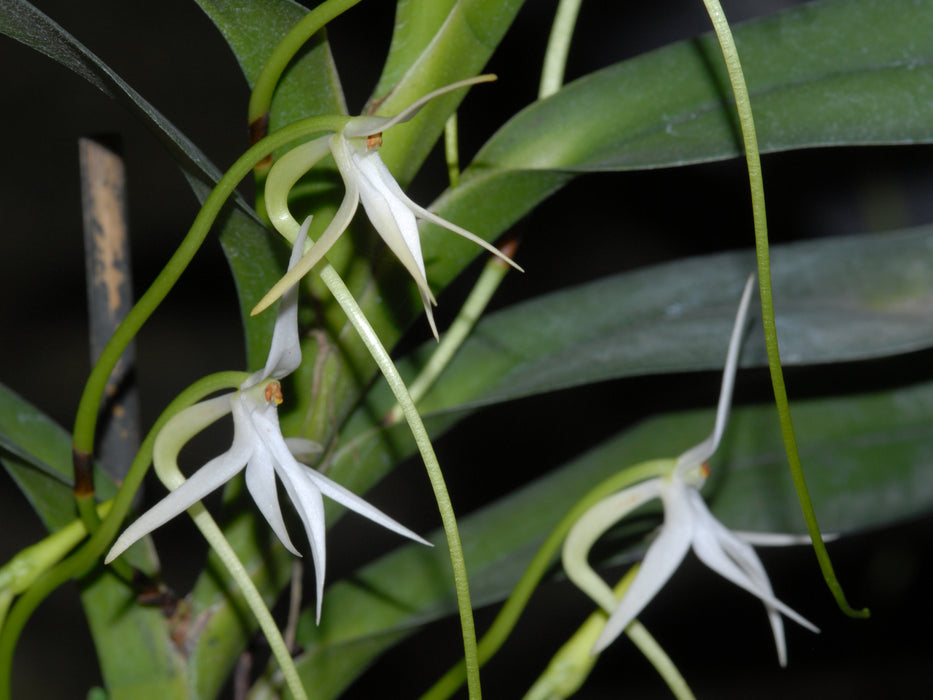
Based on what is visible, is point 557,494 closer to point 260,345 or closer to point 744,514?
point 744,514

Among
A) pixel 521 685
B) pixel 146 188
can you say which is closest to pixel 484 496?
pixel 521 685

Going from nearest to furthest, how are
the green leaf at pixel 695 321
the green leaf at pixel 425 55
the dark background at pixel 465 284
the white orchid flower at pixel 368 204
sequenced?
the white orchid flower at pixel 368 204 < the green leaf at pixel 425 55 < the green leaf at pixel 695 321 < the dark background at pixel 465 284

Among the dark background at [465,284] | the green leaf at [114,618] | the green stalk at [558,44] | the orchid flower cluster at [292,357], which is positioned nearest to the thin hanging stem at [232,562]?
the orchid flower cluster at [292,357]

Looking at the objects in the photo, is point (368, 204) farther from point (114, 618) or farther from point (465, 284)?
point (465, 284)

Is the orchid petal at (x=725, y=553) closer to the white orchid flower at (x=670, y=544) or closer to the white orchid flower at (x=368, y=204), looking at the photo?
the white orchid flower at (x=670, y=544)

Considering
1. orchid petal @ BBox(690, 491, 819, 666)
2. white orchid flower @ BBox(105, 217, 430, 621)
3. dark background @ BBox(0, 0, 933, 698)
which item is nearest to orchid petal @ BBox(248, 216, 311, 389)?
white orchid flower @ BBox(105, 217, 430, 621)

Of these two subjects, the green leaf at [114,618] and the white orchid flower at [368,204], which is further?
the green leaf at [114,618]
